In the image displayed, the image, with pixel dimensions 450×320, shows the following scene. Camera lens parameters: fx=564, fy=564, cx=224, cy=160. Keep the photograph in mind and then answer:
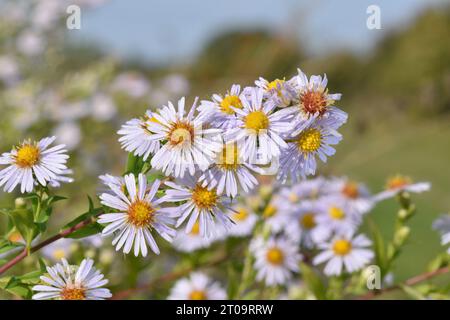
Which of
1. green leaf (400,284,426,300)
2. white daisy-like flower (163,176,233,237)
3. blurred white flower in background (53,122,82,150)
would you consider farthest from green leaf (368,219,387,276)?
blurred white flower in background (53,122,82,150)

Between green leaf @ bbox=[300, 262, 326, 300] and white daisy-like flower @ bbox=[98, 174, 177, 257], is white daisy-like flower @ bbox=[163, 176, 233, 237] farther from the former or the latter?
green leaf @ bbox=[300, 262, 326, 300]

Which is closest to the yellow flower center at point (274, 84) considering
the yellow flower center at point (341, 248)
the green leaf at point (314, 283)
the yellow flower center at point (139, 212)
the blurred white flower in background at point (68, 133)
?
the yellow flower center at point (139, 212)

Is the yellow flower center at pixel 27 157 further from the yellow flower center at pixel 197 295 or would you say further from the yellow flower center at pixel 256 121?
the yellow flower center at pixel 197 295

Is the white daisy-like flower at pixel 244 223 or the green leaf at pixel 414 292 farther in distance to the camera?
the white daisy-like flower at pixel 244 223

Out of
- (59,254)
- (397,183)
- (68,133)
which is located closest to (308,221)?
(397,183)

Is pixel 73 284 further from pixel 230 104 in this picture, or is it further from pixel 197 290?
pixel 197 290

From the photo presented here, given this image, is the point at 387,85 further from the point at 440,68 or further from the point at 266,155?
the point at 266,155
